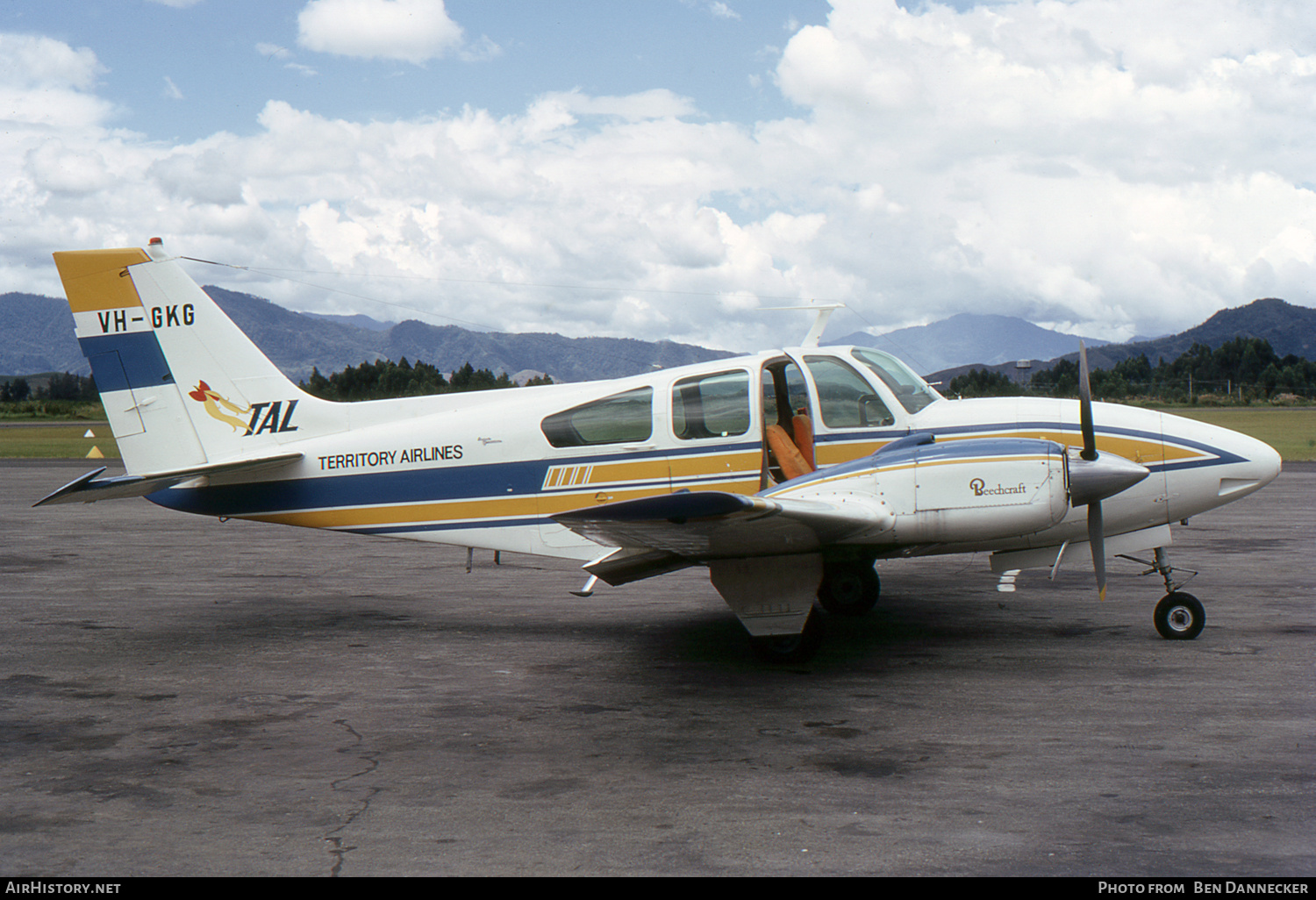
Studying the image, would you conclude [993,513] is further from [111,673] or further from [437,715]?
[111,673]

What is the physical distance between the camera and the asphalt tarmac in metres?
3.98

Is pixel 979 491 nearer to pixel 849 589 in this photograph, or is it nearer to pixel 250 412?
pixel 849 589

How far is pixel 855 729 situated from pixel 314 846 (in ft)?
10.2

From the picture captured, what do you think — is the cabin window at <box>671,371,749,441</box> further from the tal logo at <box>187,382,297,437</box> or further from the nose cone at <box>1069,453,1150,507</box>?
the tal logo at <box>187,382,297,437</box>

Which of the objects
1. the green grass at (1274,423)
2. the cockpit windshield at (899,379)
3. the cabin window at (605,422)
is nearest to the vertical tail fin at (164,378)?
the cabin window at (605,422)

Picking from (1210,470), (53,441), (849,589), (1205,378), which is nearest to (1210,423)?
(1210,470)

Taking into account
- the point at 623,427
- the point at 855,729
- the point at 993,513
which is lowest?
the point at 855,729

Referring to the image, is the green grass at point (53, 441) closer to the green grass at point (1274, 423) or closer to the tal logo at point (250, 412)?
the tal logo at point (250, 412)

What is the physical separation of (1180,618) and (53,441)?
49272 mm

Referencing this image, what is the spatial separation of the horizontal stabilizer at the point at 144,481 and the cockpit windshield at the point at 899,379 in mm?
5321

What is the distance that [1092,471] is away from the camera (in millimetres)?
6852

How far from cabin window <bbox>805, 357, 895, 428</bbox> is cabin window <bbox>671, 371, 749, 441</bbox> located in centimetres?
67

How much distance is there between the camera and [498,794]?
466 cm
